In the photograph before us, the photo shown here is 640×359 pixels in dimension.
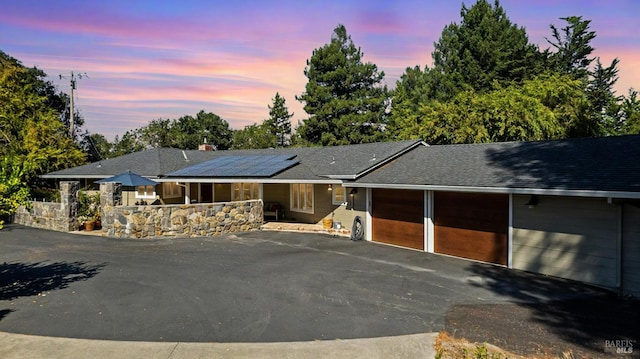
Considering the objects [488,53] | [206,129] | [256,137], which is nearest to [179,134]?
[256,137]

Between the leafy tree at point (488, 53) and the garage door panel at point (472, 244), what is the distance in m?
22.9

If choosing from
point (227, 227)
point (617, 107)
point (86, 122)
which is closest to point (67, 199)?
point (227, 227)

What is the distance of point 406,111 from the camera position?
130 feet

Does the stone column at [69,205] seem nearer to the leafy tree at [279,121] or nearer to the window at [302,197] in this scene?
the window at [302,197]

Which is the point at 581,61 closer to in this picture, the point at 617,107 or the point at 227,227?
the point at 617,107

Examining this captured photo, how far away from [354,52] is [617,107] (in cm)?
2843

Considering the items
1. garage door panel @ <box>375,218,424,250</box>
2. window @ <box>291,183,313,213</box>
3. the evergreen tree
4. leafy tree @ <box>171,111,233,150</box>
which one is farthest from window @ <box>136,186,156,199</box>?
leafy tree @ <box>171,111,233,150</box>

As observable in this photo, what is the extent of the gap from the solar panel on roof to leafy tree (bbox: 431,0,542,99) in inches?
814

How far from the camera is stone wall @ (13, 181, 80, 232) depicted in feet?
55.0

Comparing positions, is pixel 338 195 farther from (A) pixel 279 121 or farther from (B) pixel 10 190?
(A) pixel 279 121

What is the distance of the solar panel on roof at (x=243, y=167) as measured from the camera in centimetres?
1831

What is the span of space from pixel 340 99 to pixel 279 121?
1721 centimetres

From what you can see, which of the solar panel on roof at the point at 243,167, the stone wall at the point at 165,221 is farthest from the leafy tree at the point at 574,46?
the stone wall at the point at 165,221

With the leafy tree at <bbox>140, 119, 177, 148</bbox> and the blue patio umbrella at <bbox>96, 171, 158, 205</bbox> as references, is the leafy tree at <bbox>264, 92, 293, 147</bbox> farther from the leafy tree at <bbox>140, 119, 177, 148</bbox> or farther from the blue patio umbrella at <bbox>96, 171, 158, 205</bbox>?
the blue patio umbrella at <bbox>96, 171, 158, 205</bbox>
